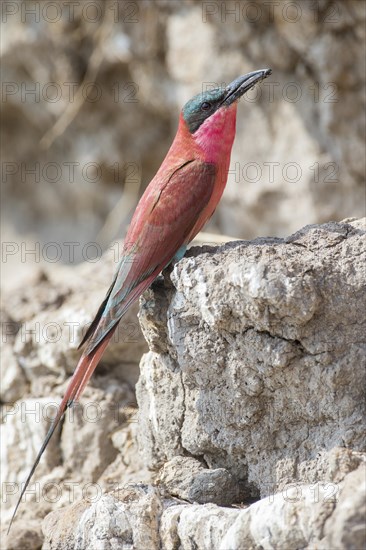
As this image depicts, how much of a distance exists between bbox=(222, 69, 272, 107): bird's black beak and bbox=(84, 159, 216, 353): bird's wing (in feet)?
1.23

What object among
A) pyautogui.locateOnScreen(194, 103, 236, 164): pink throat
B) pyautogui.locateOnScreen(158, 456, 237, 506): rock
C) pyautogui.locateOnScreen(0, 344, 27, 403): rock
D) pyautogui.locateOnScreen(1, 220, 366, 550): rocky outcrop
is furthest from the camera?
pyautogui.locateOnScreen(0, 344, 27, 403): rock

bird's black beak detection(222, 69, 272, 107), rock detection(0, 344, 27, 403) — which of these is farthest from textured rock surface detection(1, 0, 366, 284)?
rock detection(0, 344, 27, 403)

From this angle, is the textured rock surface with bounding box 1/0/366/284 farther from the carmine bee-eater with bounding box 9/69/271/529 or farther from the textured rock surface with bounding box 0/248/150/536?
the carmine bee-eater with bounding box 9/69/271/529

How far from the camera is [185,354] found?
3.09 meters

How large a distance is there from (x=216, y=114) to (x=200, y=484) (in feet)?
5.31

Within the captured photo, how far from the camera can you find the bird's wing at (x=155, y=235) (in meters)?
3.48

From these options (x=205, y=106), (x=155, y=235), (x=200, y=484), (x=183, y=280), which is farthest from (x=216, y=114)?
(x=200, y=484)

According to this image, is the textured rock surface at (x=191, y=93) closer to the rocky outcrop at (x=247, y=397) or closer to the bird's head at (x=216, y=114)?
the bird's head at (x=216, y=114)

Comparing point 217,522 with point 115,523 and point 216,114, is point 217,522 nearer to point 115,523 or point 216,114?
point 115,523

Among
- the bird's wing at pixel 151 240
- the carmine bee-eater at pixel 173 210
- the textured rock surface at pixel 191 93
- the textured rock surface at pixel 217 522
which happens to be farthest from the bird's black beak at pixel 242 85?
the textured rock surface at pixel 191 93

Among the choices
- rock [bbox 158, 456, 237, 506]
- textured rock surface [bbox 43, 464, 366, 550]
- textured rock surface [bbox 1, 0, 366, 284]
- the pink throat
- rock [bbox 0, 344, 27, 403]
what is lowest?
textured rock surface [bbox 43, 464, 366, 550]

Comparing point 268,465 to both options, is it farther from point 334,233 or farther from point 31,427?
point 31,427

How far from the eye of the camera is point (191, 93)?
6797 mm

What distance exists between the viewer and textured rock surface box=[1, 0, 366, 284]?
623cm
